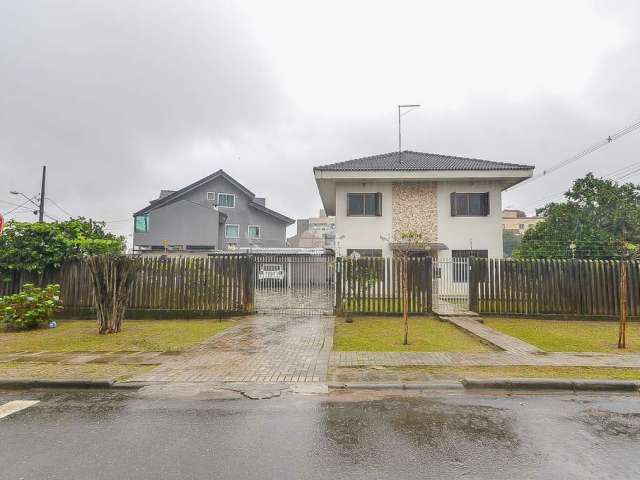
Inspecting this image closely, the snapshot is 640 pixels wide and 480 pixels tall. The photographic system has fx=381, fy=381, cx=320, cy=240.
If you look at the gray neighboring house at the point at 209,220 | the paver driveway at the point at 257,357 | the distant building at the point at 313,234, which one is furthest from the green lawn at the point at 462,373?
the distant building at the point at 313,234

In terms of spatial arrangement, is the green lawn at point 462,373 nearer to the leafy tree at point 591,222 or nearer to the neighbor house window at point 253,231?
the leafy tree at point 591,222

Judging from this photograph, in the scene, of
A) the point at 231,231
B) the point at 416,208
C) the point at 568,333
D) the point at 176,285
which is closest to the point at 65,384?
the point at 176,285

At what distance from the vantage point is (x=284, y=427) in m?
4.11

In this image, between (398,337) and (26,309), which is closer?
(398,337)

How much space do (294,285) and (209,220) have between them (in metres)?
19.0

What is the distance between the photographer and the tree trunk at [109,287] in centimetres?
997

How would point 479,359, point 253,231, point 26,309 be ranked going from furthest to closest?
point 253,231 < point 26,309 < point 479,359

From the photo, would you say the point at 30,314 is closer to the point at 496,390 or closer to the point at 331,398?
the point at 331,398

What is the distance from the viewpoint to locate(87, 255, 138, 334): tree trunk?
32.7ft

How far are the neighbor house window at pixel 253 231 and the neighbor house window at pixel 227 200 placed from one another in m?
2.66

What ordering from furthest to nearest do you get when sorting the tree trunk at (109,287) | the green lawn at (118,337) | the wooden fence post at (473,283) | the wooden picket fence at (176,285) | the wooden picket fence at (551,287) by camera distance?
the wooden fence post at (473,283), the wooden picket fence at (176,285), the wooden picket fence at (551,287), the tree trunk at (109,287), the green lawn at (118,337)

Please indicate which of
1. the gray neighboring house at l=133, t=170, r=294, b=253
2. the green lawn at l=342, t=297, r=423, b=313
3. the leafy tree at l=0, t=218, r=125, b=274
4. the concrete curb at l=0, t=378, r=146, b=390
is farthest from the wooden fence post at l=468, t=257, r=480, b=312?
the gray neighboring house at l=133, t=170, r=294, b=253

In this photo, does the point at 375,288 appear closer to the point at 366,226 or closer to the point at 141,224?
the point at 366,226

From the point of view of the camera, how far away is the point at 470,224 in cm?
1884
